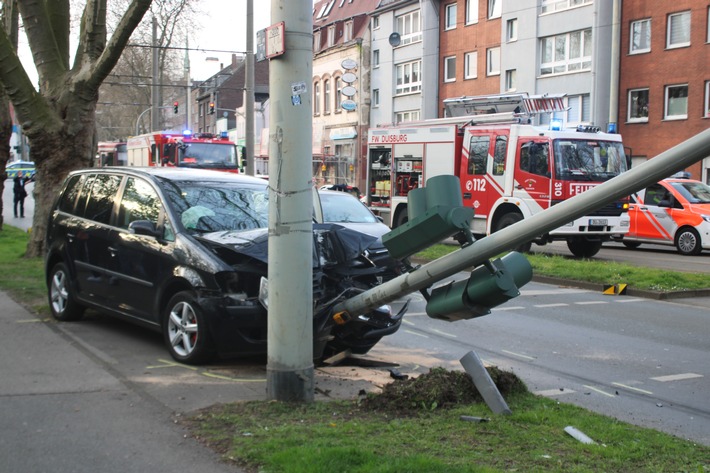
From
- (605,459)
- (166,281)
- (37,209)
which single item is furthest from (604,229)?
(605,459)

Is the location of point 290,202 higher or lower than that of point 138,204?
higher

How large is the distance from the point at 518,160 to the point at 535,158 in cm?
47

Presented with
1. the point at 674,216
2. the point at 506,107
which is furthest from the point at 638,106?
the point at 506,107

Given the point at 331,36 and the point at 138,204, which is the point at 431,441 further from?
the point at 331,36

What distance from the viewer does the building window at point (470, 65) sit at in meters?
45.7

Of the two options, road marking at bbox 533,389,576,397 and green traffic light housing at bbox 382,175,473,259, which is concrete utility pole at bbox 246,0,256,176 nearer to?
road marking at bbox 533,389,576,397

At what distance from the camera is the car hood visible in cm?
712

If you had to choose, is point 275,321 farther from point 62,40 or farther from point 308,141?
point 62,40

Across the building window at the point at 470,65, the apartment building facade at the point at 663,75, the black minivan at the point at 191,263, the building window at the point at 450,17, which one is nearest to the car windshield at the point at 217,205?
the black minivan at the point at 191,263

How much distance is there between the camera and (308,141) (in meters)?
5.73

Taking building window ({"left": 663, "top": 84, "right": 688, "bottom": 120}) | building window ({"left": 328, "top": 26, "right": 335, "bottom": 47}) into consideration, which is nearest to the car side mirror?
building window ({"left": 663, "top": 84, "right": 688, "bottom": 120})

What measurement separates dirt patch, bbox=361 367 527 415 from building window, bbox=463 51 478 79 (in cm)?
4126

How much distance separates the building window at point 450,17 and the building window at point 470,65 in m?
2.35

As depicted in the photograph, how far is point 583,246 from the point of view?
19.7 m
